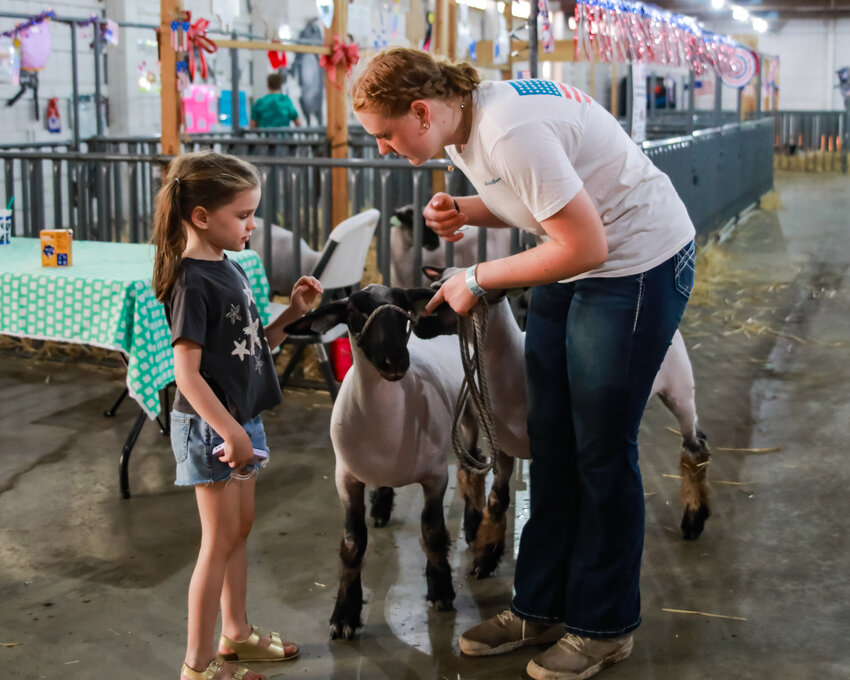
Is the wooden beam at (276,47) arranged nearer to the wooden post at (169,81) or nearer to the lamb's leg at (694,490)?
the wooden post at (169,81)

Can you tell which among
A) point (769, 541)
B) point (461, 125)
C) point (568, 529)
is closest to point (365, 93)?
point (461, 125)

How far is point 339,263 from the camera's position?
4496 millimetres

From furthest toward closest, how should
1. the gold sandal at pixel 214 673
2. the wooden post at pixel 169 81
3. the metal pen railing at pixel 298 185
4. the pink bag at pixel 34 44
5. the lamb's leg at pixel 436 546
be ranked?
1. the pink bag at pixel 34 44
2. the wooden post at pixel 169 81
3. the metal pen railing at pixel 298 185
4. the lamb's leg at pixel 436 546
5. the gold sandal at pixel 214 673

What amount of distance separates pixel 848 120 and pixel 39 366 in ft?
65.5

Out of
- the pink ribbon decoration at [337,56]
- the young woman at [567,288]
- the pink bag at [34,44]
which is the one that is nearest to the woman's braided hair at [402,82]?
the young woman at [567,288]

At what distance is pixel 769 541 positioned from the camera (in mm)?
3299

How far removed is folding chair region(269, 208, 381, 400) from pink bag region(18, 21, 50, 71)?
14.5ft

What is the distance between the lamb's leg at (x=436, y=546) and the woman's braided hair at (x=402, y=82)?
3.81ft

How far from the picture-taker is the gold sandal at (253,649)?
8.34 feet

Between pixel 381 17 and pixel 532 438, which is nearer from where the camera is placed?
pixel 532 438

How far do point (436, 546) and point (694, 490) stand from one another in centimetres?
100

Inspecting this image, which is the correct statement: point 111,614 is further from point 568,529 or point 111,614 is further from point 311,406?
point 311,406

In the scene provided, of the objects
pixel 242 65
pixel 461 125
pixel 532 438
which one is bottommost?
pixel 532 438

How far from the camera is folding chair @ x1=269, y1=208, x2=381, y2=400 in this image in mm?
4398
